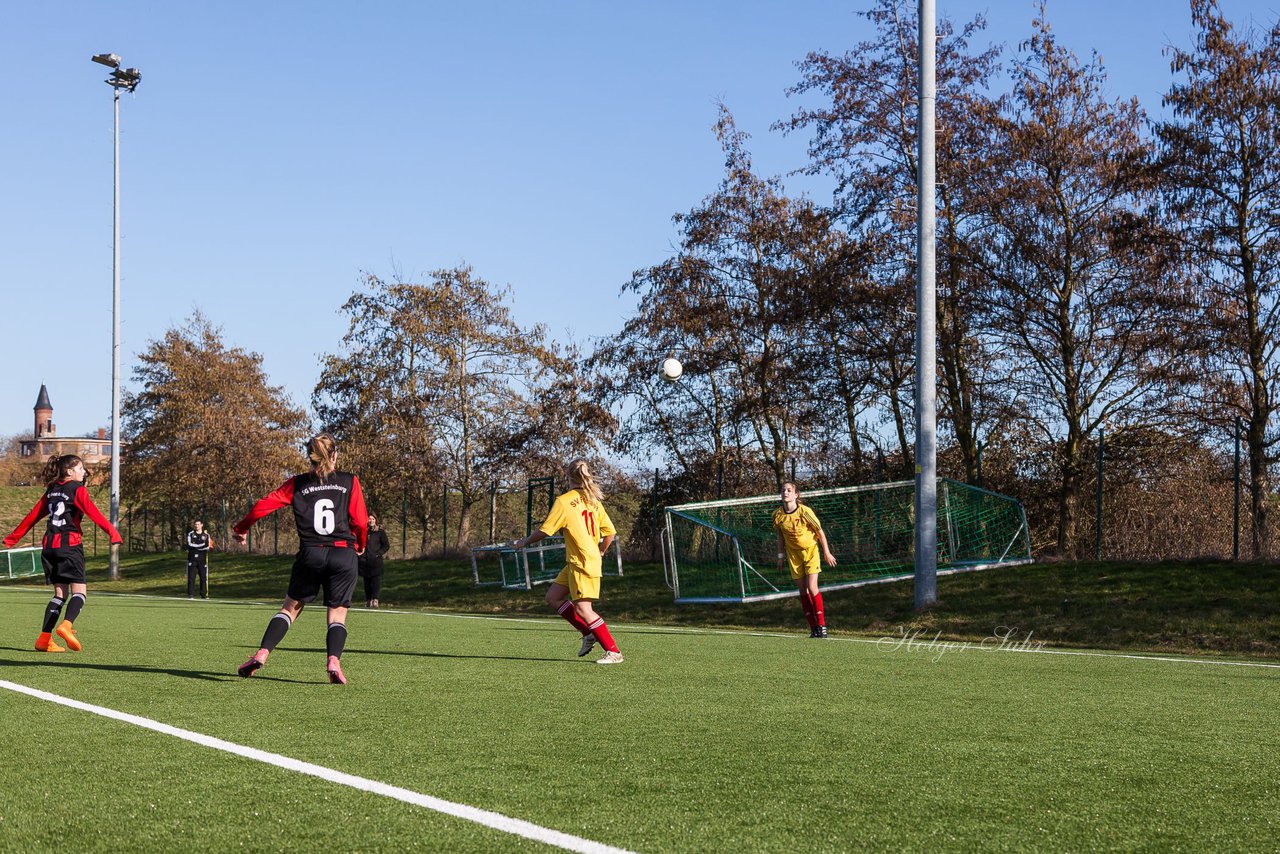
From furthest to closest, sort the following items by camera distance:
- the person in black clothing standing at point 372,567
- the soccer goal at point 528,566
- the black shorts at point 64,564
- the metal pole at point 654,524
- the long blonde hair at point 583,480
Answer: the metal pole at point 654,524, the soccer goal at point 528,566, the person in black clothing standing at point 372,567, the black shorts at point 64,564, the long blonde hair at point 583,480

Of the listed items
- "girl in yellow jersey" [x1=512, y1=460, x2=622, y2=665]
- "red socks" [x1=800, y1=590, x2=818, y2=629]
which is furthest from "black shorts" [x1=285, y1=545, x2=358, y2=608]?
"red socks" [x1=800, y1=590, x2=818, y2=629]

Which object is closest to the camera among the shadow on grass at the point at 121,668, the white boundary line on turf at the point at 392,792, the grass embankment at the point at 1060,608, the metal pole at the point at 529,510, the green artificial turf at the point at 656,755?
the white boundary line on turf at the point at 392,792

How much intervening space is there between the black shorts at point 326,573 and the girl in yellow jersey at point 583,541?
2063 millimetres

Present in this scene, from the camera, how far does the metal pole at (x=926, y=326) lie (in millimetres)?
17562

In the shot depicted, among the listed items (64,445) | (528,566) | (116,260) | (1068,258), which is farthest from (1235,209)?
(64,445)

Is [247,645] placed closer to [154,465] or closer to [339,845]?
[339,845]

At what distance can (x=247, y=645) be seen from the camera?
1249 cm

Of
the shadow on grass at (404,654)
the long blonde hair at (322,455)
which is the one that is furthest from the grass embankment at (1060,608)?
the long blonde hair at (322,455)

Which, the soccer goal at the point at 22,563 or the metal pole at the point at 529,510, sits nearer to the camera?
the metal pole at the point at 529,510

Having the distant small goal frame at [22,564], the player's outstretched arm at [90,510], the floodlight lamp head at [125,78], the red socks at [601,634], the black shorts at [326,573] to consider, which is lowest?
the distant small goal frame at [22,564]

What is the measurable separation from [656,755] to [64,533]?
27.8ft

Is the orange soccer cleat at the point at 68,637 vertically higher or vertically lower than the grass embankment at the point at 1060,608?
higher

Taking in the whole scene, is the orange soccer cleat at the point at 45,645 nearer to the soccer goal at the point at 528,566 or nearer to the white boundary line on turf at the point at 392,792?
the white boundary line on turf at the point at 392,792

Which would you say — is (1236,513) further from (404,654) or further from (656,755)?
(656,755)
